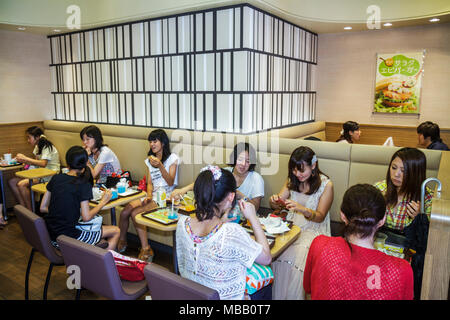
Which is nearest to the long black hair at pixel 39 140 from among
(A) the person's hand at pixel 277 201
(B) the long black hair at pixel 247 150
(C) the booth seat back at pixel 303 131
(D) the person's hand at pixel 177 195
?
(D) the person's hand at pixel 177 195

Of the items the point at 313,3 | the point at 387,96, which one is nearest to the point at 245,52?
the point at 313,3

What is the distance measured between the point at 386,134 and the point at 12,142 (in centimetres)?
628

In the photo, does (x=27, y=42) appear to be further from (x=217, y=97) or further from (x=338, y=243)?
(x=338, y=243)

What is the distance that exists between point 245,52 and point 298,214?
2025 millimetres

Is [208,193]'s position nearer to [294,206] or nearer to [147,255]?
[294,206]

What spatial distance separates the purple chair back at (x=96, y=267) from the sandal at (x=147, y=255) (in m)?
1.41

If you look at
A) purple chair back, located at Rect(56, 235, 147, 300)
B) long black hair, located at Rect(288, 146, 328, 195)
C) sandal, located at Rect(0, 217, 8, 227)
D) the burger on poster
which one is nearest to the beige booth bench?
long black hair, located at Rect(288, 146, 328, 195)

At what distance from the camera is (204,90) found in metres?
4.42

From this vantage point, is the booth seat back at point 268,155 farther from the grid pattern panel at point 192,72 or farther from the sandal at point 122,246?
the sandal at point 122,246

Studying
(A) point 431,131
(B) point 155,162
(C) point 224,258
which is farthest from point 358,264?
(A) point 431,131

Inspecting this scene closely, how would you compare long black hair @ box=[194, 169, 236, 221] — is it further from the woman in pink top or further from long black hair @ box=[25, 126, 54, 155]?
long black hair @ box=[25, 126, 54, 155]

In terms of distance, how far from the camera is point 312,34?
20.1 feet

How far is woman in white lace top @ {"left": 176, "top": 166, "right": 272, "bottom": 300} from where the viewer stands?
175 centimetres

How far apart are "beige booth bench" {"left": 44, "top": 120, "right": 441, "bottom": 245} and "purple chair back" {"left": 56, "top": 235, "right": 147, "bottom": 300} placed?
1.59m
